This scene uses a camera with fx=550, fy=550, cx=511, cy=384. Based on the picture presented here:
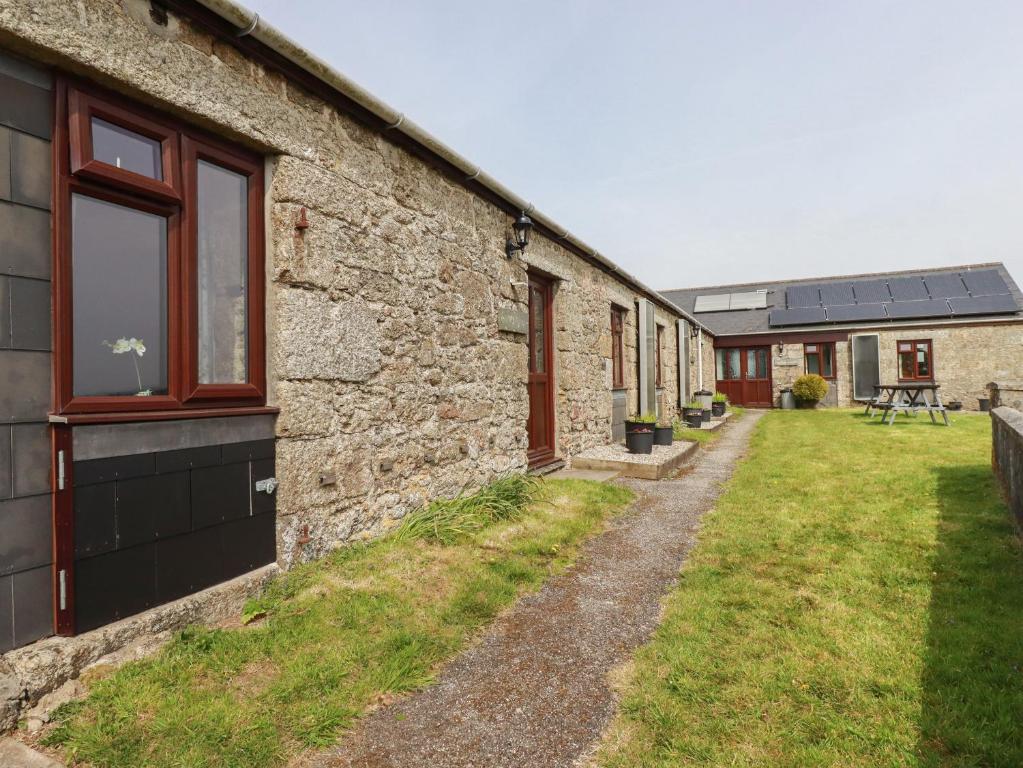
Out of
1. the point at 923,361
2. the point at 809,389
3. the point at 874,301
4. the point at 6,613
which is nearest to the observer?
the point at 6,613

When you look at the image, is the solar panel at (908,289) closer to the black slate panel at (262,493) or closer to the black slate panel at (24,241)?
the black slate panel at (262,493)

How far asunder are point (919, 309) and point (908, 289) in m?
2.05

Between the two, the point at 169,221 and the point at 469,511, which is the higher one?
the point at 169,221

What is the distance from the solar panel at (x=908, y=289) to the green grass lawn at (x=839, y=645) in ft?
59.7

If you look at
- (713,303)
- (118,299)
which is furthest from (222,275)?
(713,303)

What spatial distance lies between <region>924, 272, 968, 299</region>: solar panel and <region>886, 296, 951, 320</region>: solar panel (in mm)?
639

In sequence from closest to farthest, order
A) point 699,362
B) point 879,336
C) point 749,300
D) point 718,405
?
point 718,405, point 699,362, point 879,336, point 749,300

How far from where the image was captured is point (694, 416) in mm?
12969

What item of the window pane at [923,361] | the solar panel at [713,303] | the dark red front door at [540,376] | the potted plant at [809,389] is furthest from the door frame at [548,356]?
the solar panel at [713,303]

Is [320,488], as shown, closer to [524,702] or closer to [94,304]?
[94,304]

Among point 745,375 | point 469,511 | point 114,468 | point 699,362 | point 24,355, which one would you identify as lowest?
point 469,511

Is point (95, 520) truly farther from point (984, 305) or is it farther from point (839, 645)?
point (984, 305)

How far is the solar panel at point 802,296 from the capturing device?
21891 millimetres

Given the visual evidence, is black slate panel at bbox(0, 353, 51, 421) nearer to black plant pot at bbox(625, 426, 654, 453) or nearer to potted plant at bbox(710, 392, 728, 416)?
black plant pot at bbox(625, 426, 654, 453)
